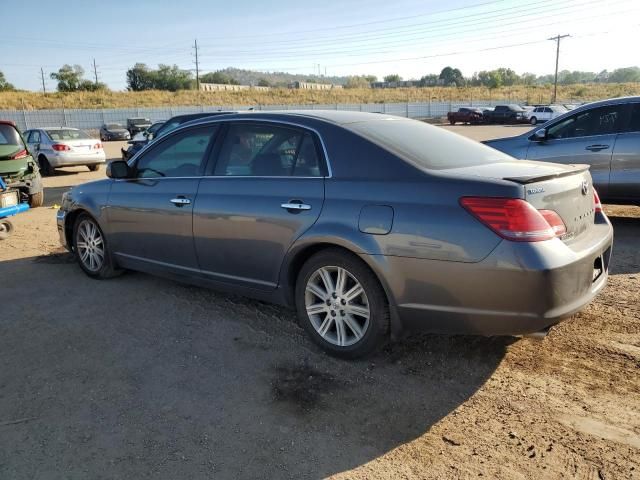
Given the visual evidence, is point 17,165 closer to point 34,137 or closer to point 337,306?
point 337,306

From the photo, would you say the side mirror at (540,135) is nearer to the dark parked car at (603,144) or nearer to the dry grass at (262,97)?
the dark parked car at (603,144)

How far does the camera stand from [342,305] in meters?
3.63

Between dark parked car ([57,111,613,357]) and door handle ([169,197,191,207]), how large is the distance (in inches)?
0.5

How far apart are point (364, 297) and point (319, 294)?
1.19 feet

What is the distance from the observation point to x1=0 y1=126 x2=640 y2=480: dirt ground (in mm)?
2645

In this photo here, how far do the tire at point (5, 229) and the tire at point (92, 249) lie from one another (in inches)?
101

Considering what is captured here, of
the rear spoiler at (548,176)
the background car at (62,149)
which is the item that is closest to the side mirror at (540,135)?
the rear spoiler at (548,176)

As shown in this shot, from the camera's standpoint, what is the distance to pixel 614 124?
23.7 ft

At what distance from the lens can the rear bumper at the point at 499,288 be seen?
2.94 m

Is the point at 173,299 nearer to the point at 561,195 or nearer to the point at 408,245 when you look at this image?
the point at 408,245

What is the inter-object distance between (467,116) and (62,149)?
36.0 meters

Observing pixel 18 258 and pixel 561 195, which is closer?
pixel 561 195

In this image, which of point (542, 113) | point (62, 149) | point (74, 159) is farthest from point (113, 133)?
point (542, 113)

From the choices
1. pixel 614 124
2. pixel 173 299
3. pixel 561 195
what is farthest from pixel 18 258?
pixel 614 124
